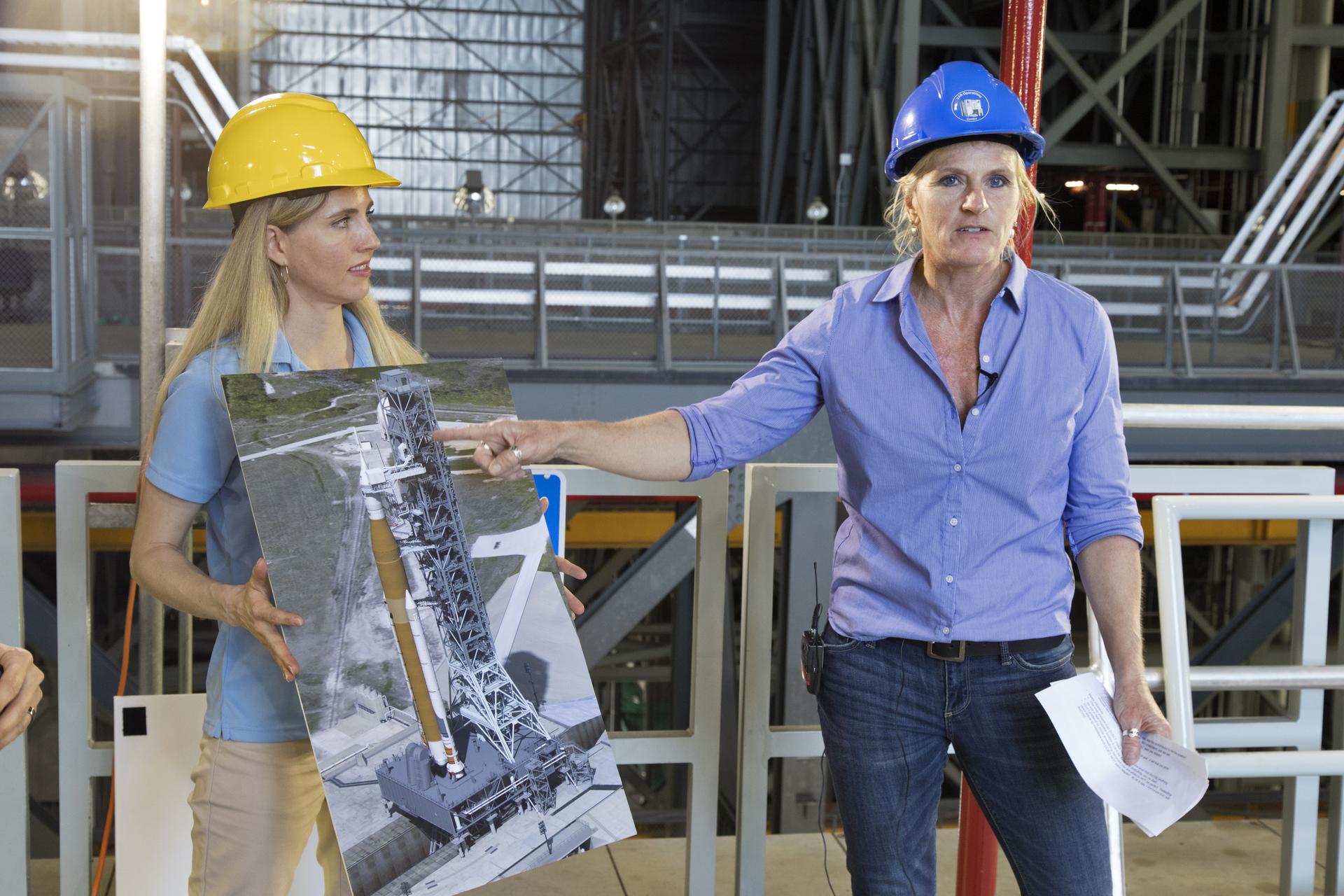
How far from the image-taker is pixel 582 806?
175 cm

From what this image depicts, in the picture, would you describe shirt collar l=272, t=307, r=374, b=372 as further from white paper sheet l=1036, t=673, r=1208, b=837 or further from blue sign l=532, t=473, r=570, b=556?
white paper sheet l=1036, t=673, r=1208, b=837

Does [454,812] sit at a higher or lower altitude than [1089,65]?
lower

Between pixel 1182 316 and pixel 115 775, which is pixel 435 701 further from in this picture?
pixel 1182 316

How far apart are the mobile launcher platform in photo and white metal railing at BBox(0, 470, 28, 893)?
3.25 feet

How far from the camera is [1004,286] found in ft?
6.05

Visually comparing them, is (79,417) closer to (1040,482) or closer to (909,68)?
(1040,482)

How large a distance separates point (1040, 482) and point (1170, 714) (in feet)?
3.09

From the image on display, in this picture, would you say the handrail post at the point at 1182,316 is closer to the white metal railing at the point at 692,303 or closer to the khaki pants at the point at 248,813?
the white metal railing at the point at 692,303

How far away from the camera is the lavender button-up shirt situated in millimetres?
1795

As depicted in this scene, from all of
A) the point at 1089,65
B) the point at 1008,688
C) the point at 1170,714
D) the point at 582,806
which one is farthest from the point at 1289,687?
the point at 1089,65

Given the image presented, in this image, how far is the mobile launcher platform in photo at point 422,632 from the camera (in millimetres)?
1632

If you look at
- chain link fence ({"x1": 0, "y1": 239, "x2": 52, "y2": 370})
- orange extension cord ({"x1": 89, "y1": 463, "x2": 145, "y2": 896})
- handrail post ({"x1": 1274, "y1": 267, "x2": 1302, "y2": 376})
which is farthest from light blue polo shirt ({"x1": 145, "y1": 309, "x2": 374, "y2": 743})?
handrail post ({"x1": 1274, "y1": 267, "x2": 1302, "y2": 376})

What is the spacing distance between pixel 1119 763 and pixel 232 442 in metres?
1.38

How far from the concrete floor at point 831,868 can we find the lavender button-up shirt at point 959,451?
1673 mm
